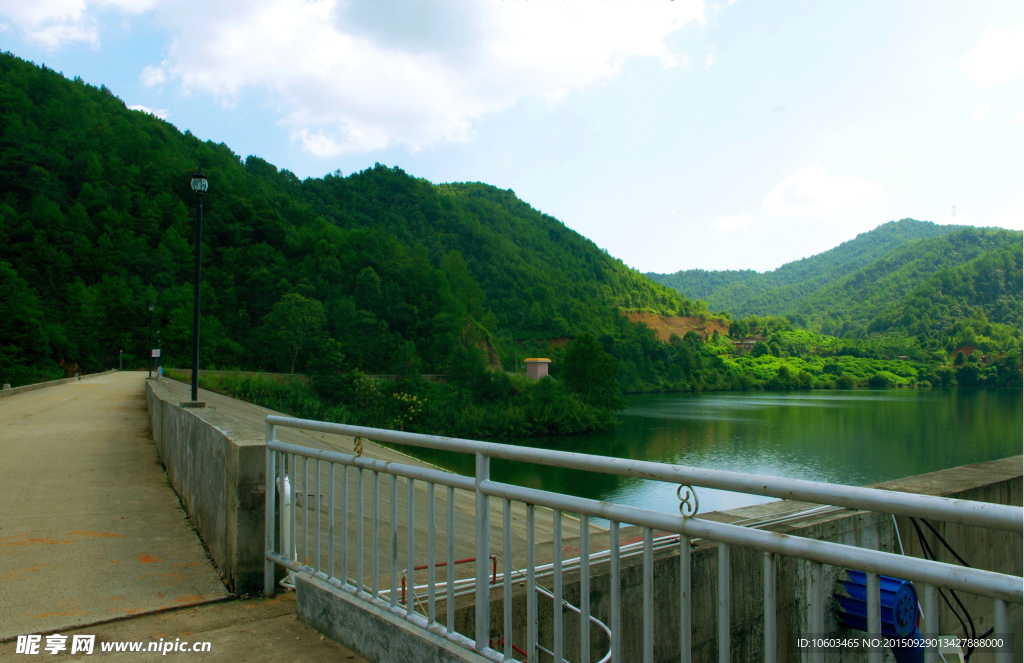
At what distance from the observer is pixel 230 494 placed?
161 inches

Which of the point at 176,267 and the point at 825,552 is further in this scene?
the point at 176,267

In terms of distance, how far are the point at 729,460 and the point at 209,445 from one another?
40629mm

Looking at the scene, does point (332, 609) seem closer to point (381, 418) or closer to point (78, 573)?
point (78, 573)

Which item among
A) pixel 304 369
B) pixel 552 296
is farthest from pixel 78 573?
pixel 552 296

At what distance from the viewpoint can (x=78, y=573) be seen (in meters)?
4.65

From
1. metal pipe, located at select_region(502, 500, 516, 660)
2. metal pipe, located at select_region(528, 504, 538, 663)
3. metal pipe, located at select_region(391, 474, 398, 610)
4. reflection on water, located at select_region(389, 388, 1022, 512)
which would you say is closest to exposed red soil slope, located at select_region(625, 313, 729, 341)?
reflection on water, located at select_region(389, 388, 1022, 512)

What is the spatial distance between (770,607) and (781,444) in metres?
51.5

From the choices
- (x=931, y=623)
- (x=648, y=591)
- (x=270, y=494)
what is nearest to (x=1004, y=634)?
(x=931, y=623)

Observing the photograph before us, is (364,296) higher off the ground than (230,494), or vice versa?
(364,296)

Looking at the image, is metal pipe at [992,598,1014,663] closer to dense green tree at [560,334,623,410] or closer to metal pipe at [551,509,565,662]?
metal pipe at [551,509,565,662]

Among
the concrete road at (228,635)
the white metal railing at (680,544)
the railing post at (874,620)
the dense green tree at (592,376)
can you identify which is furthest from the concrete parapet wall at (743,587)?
the dense green tree at (592,376)

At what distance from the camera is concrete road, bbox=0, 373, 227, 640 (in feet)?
13.2

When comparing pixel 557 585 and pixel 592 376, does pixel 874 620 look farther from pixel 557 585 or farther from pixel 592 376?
pixel 592 376

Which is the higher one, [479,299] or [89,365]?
[479,299]
